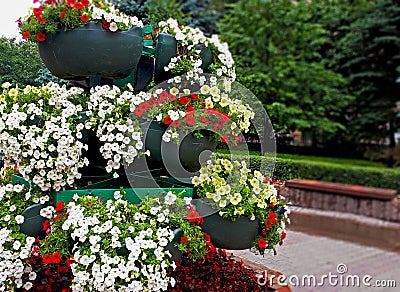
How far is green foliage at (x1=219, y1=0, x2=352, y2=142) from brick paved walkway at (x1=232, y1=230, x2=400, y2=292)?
1.76 metres

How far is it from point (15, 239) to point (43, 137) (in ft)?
1.56

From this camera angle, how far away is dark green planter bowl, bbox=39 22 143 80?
2121mm

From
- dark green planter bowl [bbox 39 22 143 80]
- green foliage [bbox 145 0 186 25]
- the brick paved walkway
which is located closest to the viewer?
dark green planter bowl [bbox 39 22 143 80]

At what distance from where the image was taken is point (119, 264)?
190cm

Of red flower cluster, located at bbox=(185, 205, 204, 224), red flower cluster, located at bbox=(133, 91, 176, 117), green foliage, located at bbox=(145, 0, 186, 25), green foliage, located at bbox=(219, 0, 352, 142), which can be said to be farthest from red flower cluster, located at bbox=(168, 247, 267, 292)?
green foliage, located at bbox=(219, 0, 352, 142)

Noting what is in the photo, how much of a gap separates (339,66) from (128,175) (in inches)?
195

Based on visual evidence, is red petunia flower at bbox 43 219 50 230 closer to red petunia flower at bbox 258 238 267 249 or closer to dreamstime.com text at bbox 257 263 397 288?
red petunia flower at bbox 258 238 267 249

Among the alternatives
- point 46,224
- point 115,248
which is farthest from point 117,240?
point 46,224

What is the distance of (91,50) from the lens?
6.97 feet

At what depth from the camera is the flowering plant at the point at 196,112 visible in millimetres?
2230

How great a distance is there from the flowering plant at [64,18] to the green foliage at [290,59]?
397 centimetres

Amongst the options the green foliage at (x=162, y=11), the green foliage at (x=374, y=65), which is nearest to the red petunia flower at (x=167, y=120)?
the green foliage at (x=162, y=11)

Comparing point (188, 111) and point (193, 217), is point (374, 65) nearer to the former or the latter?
point (188, 111)

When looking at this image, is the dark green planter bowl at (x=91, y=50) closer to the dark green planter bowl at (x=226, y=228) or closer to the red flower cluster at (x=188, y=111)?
the red flower cluster at (x=188, y=111)
